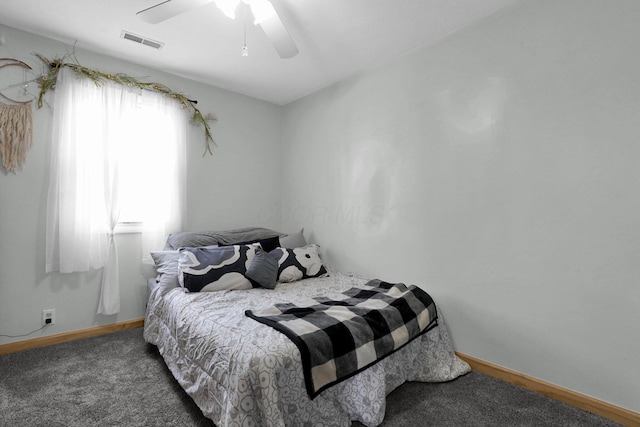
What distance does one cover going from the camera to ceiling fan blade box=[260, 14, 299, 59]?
1.82 meters

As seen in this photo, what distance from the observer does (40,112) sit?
2.34 m

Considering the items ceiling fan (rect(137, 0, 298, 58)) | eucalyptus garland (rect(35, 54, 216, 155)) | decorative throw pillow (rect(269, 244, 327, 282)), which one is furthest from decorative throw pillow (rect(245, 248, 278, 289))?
ceiling fan (rect(137, 0, 298, 58))

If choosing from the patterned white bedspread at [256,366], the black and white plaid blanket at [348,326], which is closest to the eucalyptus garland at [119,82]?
the patterned white bedspread at [256,366]

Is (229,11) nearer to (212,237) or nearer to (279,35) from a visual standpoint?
(279,35)

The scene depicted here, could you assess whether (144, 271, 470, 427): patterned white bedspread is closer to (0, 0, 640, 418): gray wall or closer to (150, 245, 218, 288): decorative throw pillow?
(150, 245, 218, 288): decorative throw pillow

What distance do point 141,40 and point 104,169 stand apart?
1.09m

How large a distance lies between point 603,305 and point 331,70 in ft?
8.70

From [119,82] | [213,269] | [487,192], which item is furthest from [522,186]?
[119,82]

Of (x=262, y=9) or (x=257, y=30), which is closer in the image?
(x=262, y=9)

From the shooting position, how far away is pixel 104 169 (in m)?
2.56

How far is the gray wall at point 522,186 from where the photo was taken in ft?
5.33

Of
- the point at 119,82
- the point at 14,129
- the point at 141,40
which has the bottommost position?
the point at 14,129

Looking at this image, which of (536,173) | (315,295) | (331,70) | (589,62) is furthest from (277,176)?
(589,62)

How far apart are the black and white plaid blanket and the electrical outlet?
1.81 meters
